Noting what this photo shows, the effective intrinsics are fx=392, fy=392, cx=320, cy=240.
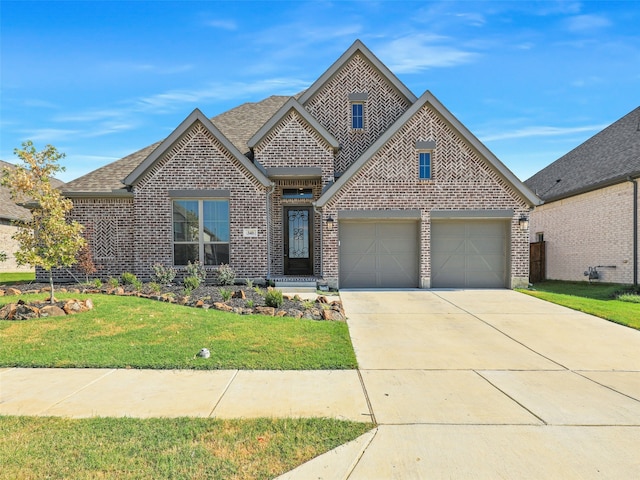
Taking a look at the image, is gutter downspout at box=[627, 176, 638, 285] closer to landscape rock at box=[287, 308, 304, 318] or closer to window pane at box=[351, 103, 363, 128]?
window pane at box=[351, 103, 363, 128]

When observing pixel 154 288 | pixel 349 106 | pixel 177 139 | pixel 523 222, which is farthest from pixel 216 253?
pixel 523 222

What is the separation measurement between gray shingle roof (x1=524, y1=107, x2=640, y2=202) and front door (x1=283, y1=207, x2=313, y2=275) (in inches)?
467

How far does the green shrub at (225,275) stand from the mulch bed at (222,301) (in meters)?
0.35

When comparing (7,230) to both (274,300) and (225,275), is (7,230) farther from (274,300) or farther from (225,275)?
(274,300)

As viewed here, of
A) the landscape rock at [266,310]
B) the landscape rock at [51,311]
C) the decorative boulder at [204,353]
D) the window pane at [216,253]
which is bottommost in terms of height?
the decorative boulder at [204,353]

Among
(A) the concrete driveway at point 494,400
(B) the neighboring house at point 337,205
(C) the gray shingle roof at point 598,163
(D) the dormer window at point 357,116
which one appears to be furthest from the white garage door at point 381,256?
(C) the gray shingle roof at point 598,163

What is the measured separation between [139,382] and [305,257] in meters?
10.9

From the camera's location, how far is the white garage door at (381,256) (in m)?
14.3

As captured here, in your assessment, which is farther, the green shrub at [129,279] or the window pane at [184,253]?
the window pane at [184,253]

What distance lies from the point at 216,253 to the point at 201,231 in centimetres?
95

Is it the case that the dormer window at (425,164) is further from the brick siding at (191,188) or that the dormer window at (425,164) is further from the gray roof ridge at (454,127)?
the brick siding at (191,188)

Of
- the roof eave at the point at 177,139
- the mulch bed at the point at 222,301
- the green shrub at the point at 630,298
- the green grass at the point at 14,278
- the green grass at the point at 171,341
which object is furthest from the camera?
the green grass at the point at 14,278

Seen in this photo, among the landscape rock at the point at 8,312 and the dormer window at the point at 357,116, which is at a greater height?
the dormer window at the point at 357,116

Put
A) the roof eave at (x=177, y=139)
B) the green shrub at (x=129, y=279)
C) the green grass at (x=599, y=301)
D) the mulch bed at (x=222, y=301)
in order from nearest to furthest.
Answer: the mulch bed at (x=222, y=301), the green grass at (x=599, y=301), the green shrub at (x=129, y=279), the roof eave at (x=177, y=139)
